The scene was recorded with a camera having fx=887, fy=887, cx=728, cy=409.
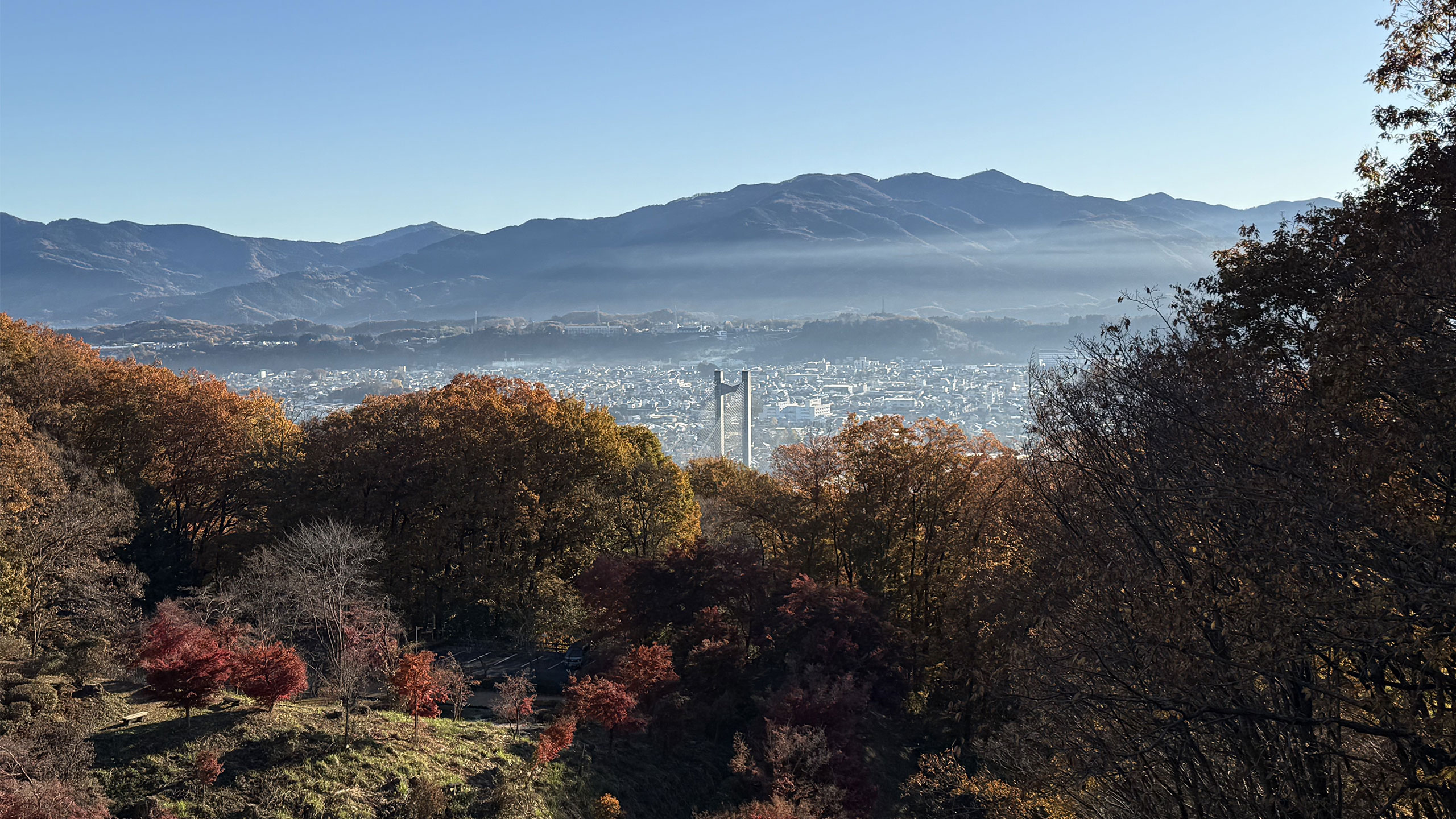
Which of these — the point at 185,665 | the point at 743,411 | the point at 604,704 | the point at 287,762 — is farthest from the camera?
the point at 743,411

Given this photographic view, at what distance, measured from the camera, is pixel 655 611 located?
22266 millimetres

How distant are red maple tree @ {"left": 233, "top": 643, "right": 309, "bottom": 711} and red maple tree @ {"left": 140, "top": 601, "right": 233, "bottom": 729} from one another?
0.78ft

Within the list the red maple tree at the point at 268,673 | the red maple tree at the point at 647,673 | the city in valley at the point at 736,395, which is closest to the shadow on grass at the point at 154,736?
the red maple tree at the point at 268,673

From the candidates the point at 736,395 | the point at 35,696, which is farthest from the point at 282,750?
the point at 736,395

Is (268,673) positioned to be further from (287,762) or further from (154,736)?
(154,736)

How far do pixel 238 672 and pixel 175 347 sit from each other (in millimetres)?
144871

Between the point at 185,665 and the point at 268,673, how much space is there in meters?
1.31

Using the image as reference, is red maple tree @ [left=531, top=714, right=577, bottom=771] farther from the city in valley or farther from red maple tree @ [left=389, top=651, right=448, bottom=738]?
the city in valley

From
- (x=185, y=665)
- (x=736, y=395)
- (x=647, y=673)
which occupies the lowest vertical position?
(x=736, y=395)

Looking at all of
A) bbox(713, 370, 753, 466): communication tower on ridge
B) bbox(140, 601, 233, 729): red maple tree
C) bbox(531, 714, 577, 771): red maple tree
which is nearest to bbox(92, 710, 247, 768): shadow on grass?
bbox(140, 601, 233, 729): red maple tree

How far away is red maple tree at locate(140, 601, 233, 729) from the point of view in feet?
50.5

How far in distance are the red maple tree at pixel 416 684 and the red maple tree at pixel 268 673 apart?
6.14 ft

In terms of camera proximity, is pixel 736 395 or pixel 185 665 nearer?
pixel 185 665

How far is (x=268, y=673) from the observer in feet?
52.5
